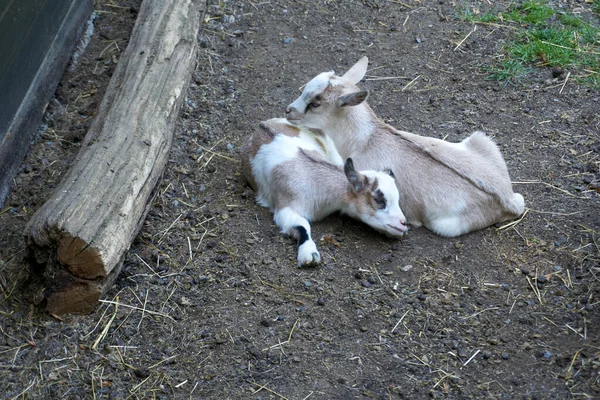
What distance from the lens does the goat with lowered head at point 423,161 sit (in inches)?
201

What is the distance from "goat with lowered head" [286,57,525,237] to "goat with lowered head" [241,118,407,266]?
0.16 metres

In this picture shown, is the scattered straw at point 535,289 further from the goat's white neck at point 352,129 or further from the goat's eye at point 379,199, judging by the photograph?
the goat's white neck at point 352,129

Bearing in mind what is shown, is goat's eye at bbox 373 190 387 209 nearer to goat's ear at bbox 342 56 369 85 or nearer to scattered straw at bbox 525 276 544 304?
scattered straw at bbox 525 276 544 304

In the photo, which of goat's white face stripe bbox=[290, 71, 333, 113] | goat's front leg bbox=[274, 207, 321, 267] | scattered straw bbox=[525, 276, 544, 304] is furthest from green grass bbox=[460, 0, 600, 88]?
goat's front leg bbox=[274, 207, 321, 267]

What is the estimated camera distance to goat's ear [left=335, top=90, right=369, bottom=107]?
18.0 feet

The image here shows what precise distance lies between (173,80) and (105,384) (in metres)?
2.72

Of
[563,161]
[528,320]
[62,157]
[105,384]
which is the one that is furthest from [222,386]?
[563,161]

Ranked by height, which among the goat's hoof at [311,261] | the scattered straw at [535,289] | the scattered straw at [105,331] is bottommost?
the scattered straw at [105,331]

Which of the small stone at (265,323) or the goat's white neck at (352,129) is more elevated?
the goat's white neck at (352,129)

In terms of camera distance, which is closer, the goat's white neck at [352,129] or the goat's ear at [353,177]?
the goat's ear at [353,177]

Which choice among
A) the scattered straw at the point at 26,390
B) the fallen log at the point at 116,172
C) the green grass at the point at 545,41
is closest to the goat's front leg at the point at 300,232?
the fallen log at the point at 116,172

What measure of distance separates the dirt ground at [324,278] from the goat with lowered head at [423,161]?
14 cm

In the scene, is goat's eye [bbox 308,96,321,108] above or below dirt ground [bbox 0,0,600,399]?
above

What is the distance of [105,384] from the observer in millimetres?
4086
